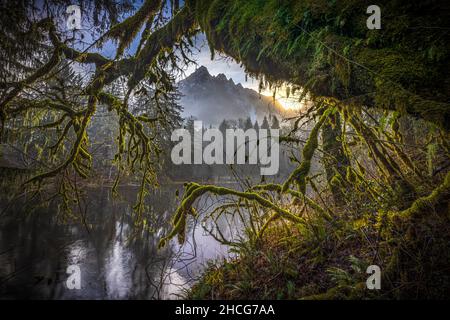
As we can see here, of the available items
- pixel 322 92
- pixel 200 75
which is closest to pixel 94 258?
pixel 200 75

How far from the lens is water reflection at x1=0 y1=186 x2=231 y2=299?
6.40 metres

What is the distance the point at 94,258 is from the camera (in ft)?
28.4

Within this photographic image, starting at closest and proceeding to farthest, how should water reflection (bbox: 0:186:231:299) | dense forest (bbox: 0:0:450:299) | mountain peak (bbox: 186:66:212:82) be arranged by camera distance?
dense forest (bbox: 0:0:450:299) < mountain peak (bbox: 186:66:212:82) < water reflection (bbox: 0:186:231:299)

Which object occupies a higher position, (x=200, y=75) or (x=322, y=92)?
(x=200, y=75)

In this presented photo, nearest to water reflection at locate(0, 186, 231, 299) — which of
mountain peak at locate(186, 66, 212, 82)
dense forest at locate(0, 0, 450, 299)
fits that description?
dense forest at locate(0, 0, 450, 299)

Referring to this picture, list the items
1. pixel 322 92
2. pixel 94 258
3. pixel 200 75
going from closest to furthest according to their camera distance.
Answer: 1. pixel 322 92
2. pixel 94 258
3. pixel 200 75


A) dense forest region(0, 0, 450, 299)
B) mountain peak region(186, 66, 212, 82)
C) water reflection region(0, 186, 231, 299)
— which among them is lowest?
water reflection region(0, 186, 231, 299)

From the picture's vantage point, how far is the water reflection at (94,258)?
21.0 ft

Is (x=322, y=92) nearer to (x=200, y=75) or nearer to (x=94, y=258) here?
(x=200, y=75)

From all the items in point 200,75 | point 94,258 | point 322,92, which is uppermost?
point 200,75

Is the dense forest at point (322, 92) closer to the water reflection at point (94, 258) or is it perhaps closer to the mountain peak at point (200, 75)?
the mountain peak at point (200, 75)

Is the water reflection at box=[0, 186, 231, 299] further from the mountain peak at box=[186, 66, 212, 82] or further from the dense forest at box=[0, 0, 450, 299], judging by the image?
the mountain peak at box=[186, 66, 212, 82]

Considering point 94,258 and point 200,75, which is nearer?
point 94,258
